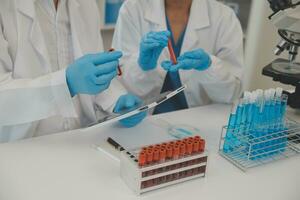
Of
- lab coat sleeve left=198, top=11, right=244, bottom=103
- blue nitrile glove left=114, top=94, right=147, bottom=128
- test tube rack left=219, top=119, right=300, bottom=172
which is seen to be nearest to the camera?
test tube rack left=219, top=119, right=300, bottom=172

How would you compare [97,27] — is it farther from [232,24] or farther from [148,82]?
[232,24]

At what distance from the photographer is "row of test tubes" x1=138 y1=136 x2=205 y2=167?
2.68ft

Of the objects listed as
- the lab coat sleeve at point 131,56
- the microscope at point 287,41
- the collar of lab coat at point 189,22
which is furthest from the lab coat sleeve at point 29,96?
the microscope at point 287,41

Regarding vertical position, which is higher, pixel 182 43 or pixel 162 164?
pixel 182 43

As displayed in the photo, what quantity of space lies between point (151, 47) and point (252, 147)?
506 mm

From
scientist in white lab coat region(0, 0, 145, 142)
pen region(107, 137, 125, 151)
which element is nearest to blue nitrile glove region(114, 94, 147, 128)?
scientist in white lab coat region(0, 0, 145, 142)

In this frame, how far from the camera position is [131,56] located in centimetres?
151

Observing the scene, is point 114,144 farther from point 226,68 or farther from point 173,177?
point 226,68

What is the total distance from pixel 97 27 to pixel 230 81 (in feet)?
1.98

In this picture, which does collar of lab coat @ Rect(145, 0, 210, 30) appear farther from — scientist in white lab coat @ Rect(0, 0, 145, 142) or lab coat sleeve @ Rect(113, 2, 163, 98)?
scientist in white lab coat @ Rect(0, 0, 145, 142)

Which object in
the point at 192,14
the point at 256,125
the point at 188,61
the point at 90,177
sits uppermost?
the point at 192,14

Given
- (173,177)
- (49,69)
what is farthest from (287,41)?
(49,69)

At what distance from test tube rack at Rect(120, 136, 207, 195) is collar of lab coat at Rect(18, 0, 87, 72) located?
476 millimetres

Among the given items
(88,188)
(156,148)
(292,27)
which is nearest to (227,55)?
(292,27)
